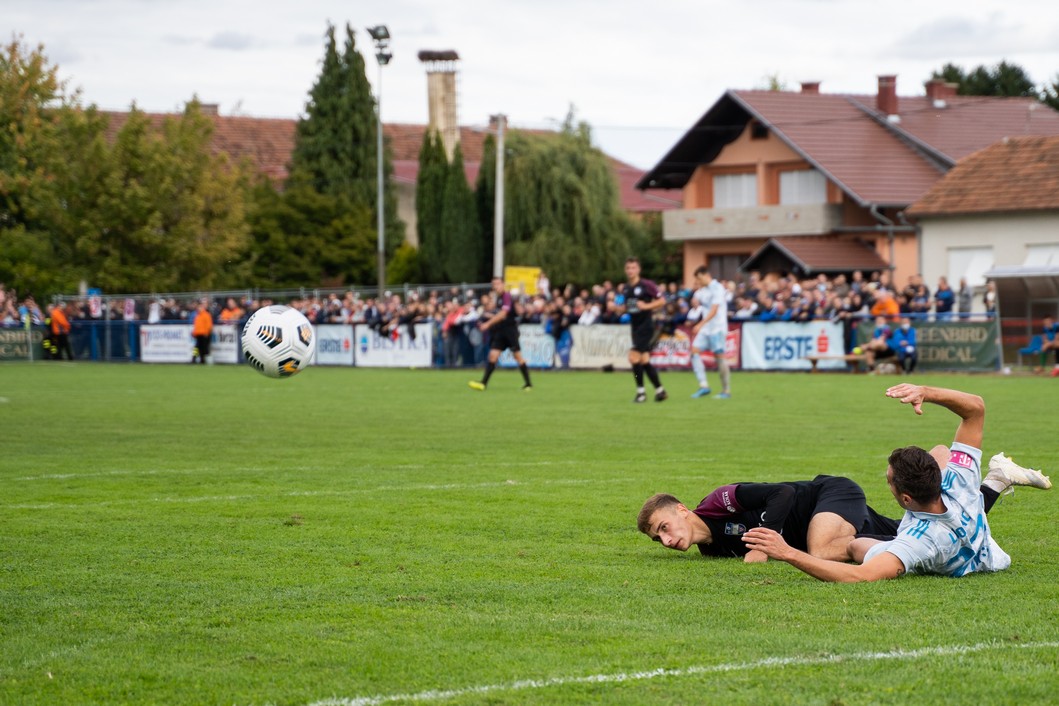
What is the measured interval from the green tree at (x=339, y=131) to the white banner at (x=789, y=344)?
3993 cm

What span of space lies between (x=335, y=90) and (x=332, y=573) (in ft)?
213

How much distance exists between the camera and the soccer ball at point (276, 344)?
43.0 feet

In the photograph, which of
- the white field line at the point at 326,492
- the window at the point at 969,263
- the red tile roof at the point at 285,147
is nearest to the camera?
the white field line at the point at 326,492

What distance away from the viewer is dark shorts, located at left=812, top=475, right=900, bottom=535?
7.44 meters

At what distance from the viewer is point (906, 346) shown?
92.7 ft

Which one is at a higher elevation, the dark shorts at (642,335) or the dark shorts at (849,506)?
the dark shorts at (642,335)

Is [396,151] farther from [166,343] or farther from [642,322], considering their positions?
[642,322]

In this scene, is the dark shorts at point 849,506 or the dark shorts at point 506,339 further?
the dark shorts at point 506,339

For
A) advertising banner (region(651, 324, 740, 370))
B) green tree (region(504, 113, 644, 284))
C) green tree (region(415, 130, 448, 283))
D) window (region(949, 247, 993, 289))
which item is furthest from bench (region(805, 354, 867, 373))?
green tree (region(415, 130, 448, 283))

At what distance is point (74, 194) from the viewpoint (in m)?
54.0

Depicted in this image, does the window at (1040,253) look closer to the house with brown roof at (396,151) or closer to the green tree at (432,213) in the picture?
the green tree at (432,213)

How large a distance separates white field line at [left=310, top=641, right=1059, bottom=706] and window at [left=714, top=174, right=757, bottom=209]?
53.6 metres

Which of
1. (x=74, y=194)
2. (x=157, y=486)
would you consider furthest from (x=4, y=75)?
(x=157, y=486)

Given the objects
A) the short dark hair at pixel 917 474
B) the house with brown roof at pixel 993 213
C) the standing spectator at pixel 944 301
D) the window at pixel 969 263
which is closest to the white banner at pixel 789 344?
the standing spectator at pixel 944 301
